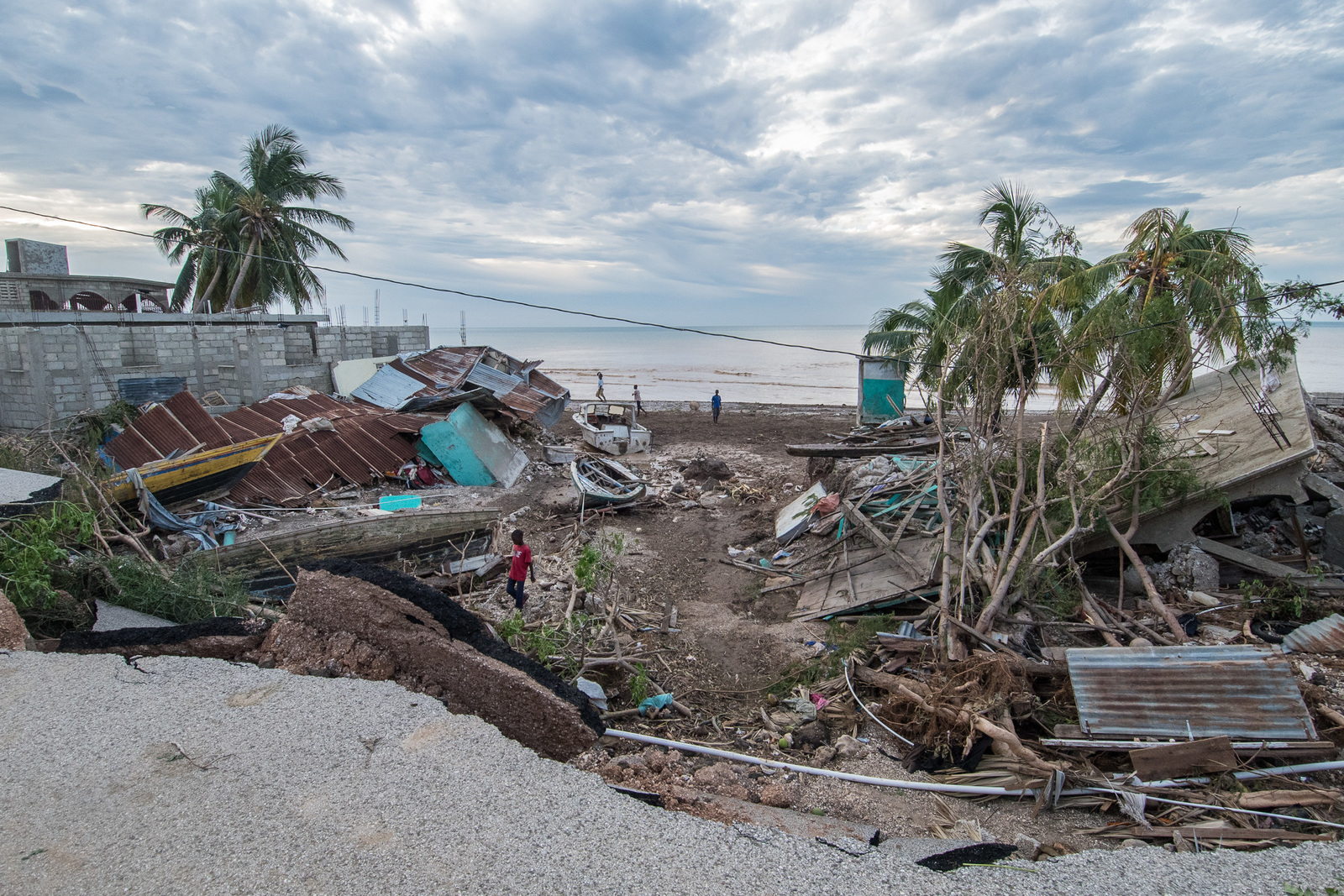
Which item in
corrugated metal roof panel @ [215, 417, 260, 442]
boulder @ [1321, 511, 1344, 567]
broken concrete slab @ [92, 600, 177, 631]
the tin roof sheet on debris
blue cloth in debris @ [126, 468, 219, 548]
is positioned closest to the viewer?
broken concrete slab @ [92, 600, 177, 631]

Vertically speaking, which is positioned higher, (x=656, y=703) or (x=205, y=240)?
(x=205, y=240)

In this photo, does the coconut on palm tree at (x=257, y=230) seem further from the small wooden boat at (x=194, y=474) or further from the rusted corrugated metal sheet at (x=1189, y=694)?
the rusted corrugated metal sheet at (x=1189, y=694)

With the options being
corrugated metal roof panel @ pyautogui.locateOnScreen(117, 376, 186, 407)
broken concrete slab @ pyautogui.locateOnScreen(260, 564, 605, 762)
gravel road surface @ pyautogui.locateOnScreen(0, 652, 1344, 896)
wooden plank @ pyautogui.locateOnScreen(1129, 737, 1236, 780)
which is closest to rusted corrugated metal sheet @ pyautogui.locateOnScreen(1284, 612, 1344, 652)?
wooden plank @ pyautogui.locateOnScreen(1129, 737, 1236, 780)

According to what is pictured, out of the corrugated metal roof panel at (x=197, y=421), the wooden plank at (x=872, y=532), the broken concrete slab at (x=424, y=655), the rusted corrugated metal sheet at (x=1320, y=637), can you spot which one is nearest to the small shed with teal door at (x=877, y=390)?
the wooden plank at (x=872, y=532)

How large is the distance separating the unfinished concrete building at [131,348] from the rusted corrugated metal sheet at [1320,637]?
59.9 feet

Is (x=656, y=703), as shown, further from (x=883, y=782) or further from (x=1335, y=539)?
(x=1335, y=539)

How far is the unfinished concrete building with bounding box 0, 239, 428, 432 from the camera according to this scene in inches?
531

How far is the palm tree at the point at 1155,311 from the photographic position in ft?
24.7

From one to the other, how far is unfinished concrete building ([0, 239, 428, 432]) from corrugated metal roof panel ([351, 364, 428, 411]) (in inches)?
88.5

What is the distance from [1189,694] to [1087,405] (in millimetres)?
4169

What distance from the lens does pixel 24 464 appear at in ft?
31.8

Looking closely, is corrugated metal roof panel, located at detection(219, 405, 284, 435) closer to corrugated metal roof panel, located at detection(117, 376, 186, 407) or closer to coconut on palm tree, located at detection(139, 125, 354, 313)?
corrugated metal roof panel, located at detection(117, 376, 186, 407)

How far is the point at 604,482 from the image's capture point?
14.5 metres

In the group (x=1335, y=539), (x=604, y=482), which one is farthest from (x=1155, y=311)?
(x=604, y=482)
